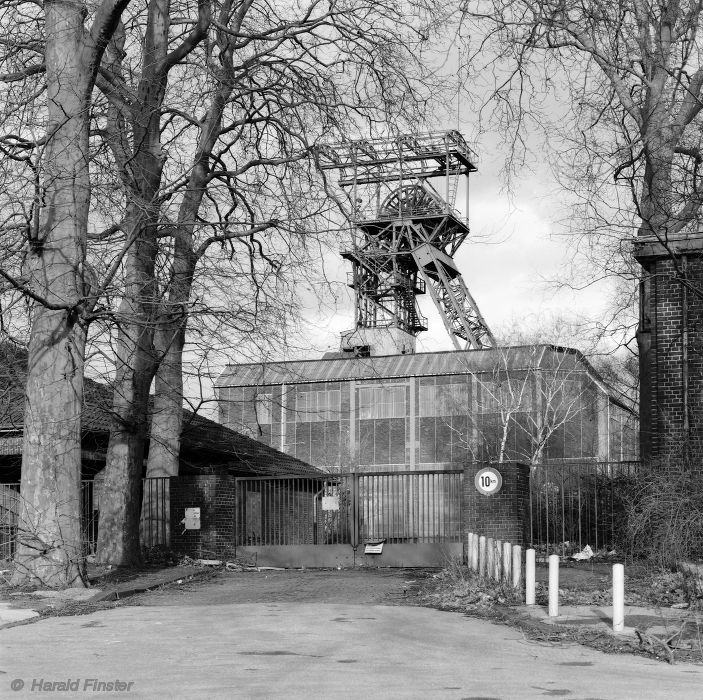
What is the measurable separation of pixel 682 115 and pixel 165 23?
1141 centimetres

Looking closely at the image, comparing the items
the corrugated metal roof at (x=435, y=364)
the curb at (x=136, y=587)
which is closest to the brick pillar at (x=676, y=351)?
the curb at (x=136, y=587)

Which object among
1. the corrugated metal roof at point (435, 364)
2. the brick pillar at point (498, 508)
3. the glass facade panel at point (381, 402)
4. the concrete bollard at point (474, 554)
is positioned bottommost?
the concrete bollard at point (474, 554)

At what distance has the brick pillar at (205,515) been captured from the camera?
75.7 ft

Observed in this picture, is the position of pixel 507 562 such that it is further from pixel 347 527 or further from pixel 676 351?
pixel 347 527

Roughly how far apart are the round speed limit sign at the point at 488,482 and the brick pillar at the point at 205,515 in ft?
17.7

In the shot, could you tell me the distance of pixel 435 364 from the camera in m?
63.6

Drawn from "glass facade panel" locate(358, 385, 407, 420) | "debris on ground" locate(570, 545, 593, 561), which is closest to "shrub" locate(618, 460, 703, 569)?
"debris on ground" locate(570, 545, 593, 561)

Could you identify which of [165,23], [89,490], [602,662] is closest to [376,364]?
[89,490]

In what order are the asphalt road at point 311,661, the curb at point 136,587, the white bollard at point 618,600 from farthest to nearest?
the curb at point 136,587 < the white bollard at point 618,600 < the asphalt road at point 311,661

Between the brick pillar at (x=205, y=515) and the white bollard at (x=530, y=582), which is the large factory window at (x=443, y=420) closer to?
the brick pillar at (x=205, y=515)

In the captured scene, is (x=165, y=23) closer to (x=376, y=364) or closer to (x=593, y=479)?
(x=593, y=479)

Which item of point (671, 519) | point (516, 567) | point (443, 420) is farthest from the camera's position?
point (443, 420)

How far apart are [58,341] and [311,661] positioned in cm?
801

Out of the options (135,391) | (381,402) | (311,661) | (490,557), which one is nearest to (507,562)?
(490,557)
